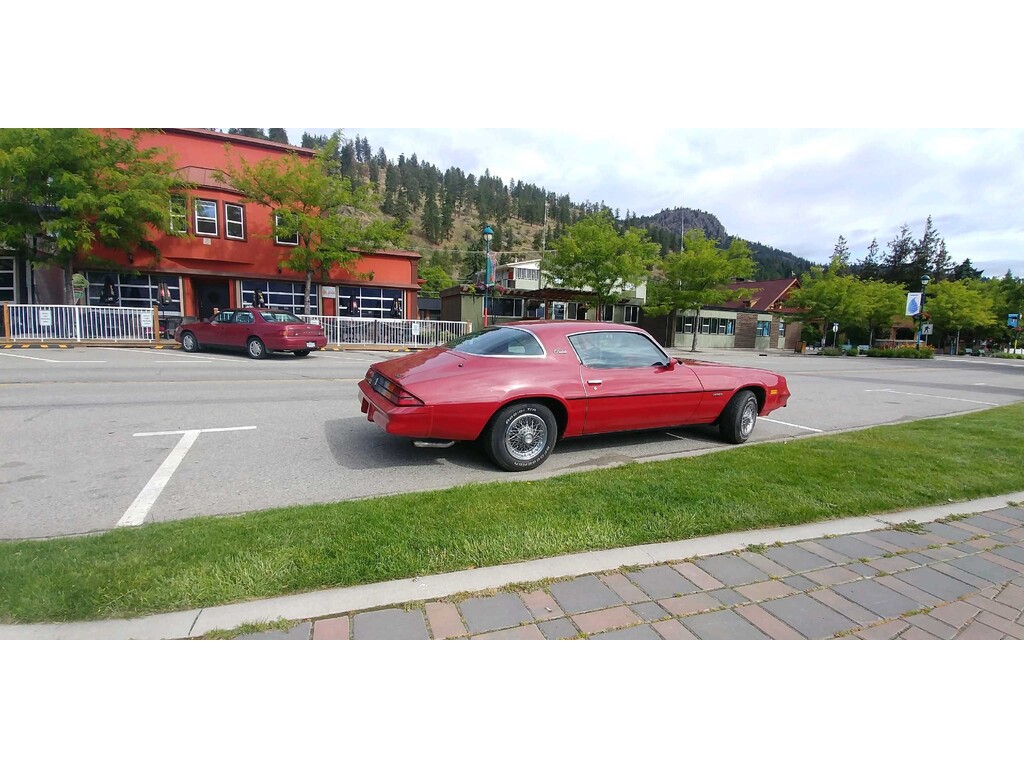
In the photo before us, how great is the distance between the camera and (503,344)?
16.5 ft

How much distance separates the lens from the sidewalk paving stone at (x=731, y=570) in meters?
2.79

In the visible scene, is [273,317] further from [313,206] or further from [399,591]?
[399,591]

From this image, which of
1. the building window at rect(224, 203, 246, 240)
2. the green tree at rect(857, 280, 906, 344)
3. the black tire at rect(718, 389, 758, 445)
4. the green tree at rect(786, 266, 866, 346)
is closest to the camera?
the black tire at rect(718, 389, 758, 445)

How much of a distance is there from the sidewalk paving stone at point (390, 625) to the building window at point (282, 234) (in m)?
23.0

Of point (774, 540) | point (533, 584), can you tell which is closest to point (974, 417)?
point (774, 540)

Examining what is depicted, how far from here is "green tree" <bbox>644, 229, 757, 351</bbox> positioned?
107 feet

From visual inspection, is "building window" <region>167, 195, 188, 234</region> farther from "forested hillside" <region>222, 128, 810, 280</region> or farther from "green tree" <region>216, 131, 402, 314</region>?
"forested hillside" <region>222, 128, 810, 280</region>

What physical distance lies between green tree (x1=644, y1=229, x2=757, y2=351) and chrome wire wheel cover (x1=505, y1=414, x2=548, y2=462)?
3143 centimetres

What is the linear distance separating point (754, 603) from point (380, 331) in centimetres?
2265

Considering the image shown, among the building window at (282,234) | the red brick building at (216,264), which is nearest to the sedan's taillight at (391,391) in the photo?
the building window at (282,234)

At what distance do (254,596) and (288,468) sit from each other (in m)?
2.37

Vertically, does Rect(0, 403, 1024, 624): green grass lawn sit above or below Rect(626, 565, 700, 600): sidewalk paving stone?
above

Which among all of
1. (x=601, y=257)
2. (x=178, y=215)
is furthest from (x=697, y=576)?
(x=601, y=257)

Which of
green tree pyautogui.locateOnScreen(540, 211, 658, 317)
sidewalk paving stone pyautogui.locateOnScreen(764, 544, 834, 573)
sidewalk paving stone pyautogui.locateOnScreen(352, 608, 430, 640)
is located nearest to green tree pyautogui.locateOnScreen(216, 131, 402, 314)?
green tree pyautogui.locateOnScreen(540, 211, 658, 317)
